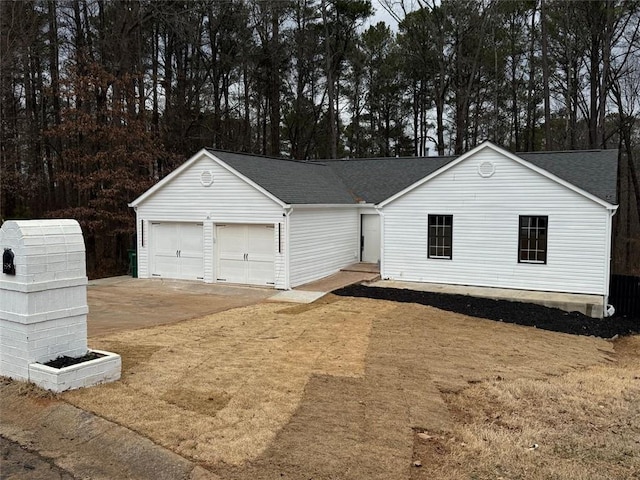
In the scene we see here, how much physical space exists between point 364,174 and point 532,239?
9.16 meters

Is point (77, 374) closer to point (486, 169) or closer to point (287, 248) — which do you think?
point (287, 248)

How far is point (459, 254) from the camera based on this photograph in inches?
637

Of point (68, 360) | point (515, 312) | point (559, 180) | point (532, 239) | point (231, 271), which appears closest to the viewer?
point (68, 360)

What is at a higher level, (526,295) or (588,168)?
(588,168)

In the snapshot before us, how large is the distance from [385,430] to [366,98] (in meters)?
31.9

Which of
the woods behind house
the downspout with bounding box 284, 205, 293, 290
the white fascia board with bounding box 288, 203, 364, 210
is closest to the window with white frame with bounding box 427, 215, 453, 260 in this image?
the white fascia board with bounding box 288, 203, 364, 210

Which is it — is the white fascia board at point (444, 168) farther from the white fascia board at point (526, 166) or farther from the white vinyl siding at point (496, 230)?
the white vinyl siding at point (496, 230)

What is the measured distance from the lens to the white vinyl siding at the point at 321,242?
52.6ft

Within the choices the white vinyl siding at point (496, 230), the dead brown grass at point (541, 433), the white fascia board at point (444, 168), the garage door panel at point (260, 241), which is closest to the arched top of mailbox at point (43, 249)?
the dead brown grass at point (541, 433)

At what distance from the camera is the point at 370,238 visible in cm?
2064

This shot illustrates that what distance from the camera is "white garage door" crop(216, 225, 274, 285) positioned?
1616cm

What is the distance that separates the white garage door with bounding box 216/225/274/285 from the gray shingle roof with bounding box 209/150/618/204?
1.51 m

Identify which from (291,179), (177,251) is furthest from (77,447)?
(291,179)

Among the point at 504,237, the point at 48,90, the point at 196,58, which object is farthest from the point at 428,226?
the point at 196,58
